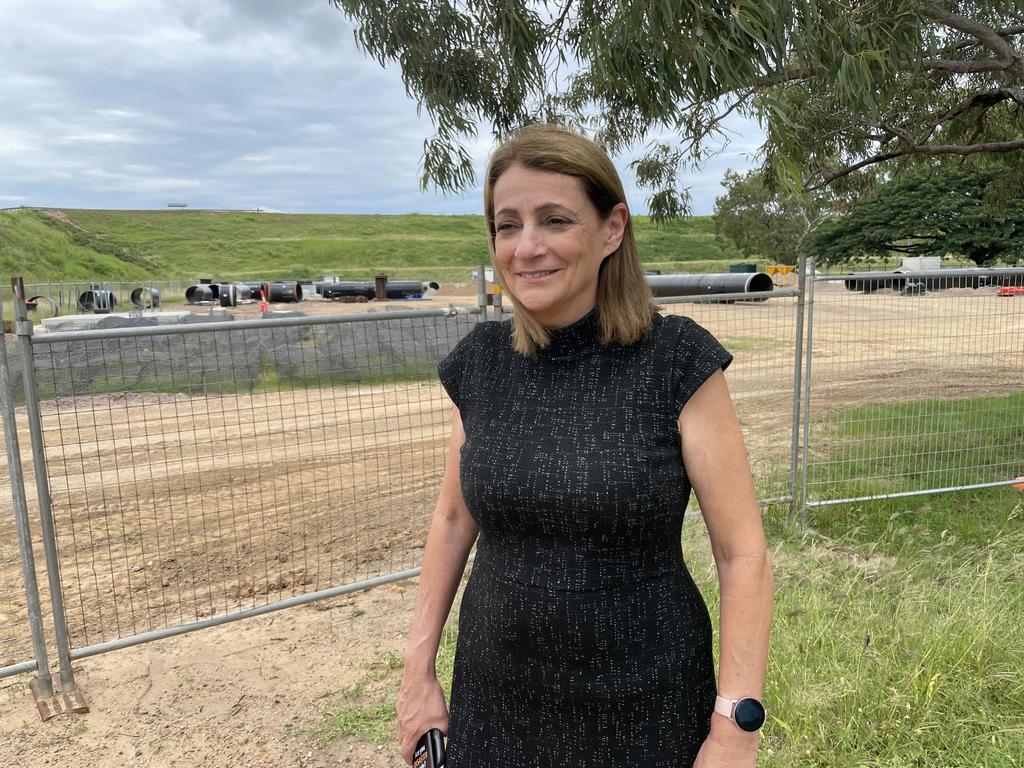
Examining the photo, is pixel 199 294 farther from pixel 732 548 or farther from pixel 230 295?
pixel 732 548

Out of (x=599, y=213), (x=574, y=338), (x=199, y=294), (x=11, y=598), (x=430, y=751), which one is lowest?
(x=11, y=598)

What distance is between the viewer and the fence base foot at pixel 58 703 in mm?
3699

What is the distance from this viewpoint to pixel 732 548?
1.43 meters

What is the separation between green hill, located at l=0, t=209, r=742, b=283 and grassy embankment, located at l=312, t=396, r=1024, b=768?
40877 mm

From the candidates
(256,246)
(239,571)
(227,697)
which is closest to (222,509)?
(239,571)

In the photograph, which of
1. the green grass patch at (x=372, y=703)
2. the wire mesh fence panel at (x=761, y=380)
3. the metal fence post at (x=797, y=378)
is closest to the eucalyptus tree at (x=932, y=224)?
the wire mesh fence panel at (x=761, y=380)

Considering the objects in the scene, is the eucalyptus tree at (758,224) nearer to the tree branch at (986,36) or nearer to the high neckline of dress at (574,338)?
the tree branch at (986,36)

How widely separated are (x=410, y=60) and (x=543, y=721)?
4.95 m

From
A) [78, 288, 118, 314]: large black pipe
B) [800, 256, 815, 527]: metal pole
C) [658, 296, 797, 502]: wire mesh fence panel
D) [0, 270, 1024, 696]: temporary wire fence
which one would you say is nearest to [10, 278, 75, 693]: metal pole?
[0, 270, 1024, 696]: temporary wire fence

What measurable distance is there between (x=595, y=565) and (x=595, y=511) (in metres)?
0.12

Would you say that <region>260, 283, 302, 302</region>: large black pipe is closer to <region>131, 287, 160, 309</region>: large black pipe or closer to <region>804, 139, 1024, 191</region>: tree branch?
<region>131, 287, 160, 309</region>: large black pipe

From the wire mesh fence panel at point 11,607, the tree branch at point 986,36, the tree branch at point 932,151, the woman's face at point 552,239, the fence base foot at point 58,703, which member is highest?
the tree branch at point 986,36

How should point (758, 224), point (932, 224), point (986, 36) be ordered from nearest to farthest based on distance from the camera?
point (986, 36) → point (932, 224) → point (758, 224)

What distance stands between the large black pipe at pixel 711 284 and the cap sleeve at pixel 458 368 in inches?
965
